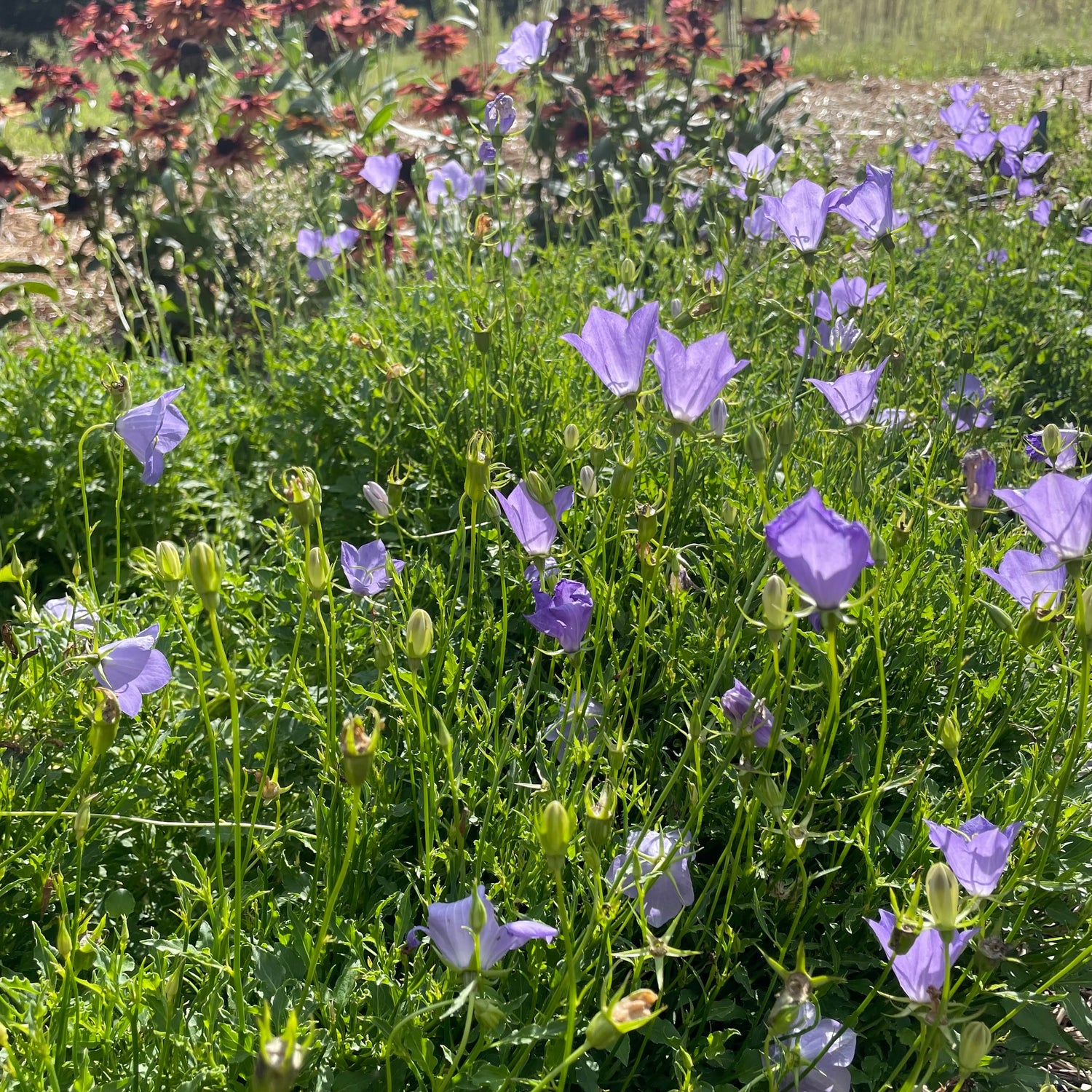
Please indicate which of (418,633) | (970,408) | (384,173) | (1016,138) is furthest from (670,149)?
(418,633)

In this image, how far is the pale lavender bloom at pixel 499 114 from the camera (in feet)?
7.23

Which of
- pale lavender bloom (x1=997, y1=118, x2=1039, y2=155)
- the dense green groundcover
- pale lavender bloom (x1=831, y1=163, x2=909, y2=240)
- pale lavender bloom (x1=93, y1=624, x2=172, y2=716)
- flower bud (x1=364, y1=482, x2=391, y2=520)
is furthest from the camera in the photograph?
pale lavender bloom (x1=997, y1=118, x2=1039, y2=155)

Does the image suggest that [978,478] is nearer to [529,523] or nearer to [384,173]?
[529,523]

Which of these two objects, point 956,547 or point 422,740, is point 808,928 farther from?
point 956,547

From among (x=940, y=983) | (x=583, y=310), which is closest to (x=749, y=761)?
(x=940, y=983)

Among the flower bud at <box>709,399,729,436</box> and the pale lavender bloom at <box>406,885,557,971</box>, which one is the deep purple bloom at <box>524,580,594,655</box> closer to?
the flower bud at <box>709,399,729,436</box>

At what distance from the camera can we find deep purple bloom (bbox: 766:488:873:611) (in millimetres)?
898

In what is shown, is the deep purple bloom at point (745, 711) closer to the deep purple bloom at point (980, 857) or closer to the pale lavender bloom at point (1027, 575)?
the deep purple bloom at point (980, 857)

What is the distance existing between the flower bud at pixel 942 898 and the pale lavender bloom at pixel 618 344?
75cm

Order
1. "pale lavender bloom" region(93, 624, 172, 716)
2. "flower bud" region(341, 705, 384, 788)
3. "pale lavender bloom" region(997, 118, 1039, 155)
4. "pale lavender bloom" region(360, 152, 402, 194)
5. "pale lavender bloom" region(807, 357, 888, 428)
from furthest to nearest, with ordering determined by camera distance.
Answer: "pale lavender bloom" region(997, 118, 1039, 155)
"pale lavender bloom" region(360, 152, 402, 194)
"pale lavender bloom" region(807, 357, 888, 428)
"pale lavender bloom" region(93, 624, 172, 716)
"flower bud" region(341, 705, 384, 788)

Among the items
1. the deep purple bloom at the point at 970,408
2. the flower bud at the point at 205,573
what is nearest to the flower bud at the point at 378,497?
the flower bud at the point at 205,573

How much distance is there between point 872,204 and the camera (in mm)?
1802

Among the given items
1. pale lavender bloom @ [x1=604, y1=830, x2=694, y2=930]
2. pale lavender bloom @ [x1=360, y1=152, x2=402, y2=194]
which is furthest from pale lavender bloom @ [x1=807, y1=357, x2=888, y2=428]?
pale lavender bloom @ [x1=360, y1=152, x2=402, y2=194]

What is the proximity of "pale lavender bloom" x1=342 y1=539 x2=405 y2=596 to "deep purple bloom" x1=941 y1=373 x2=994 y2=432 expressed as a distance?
1273 millimetres
